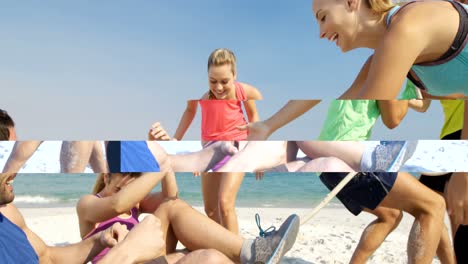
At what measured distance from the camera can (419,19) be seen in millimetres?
938

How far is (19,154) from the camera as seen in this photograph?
0.84 meters

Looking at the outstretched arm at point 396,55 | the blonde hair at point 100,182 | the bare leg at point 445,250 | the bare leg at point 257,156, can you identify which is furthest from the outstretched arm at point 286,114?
the bare leg at point 445,250

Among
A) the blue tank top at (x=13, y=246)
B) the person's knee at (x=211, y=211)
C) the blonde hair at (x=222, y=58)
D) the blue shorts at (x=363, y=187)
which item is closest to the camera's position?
the blue tank top at (x=13, y=246)

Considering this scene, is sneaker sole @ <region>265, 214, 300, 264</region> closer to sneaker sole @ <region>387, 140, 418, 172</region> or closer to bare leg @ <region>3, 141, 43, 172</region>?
sneaker sole @ <region>387, 140, 418, 172</region>

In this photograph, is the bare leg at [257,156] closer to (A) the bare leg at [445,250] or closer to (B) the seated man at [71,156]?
(B) the seated man at [71,156]

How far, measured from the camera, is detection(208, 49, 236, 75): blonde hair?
1.89 meters

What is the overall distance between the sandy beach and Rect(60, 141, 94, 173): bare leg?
0.20m

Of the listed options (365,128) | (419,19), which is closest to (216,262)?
(365,128)

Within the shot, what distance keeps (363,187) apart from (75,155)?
538mm

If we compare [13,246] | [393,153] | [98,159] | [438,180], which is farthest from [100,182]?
[438,180]

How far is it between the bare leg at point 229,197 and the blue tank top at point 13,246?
1.16 feet

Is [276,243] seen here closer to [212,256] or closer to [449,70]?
[212,256]

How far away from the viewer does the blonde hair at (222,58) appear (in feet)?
6.19

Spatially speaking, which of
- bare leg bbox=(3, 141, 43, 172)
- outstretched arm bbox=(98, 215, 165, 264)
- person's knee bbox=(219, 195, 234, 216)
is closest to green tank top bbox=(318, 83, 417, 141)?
person's knee bbox=(219, 195, 234, 216)
